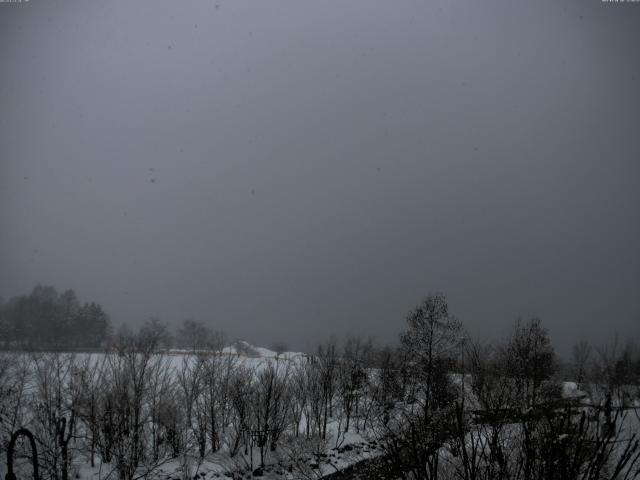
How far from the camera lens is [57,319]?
233ft

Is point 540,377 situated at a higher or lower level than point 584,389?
higher

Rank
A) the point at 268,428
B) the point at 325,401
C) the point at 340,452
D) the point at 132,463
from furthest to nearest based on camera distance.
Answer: the point at 325,401
the point at 340,452
the point at 268,428
the point at 132,463

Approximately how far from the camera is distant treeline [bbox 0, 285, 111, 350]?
64944 millimetres

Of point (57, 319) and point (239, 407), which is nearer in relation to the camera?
point (239, 407)

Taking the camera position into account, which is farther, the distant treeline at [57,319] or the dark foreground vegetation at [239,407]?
the distant treeline at [57,319]

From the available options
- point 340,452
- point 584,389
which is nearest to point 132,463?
point 340,452

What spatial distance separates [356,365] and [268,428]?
51.3 feet

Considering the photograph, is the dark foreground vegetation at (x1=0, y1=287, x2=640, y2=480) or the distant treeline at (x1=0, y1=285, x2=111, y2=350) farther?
the distant treeline at (x1=0, y1=285, x2=111, y2=350)

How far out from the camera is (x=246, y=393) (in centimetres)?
2630

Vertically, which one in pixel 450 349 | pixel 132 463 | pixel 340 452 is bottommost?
pixel 340 452

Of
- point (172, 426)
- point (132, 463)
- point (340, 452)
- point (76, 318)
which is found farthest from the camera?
point (76, 318)

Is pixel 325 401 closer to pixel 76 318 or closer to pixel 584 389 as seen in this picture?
pixel 584 389

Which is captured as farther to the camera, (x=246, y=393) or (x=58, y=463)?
(x=246, y=393)

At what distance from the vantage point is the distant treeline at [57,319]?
64.9m
